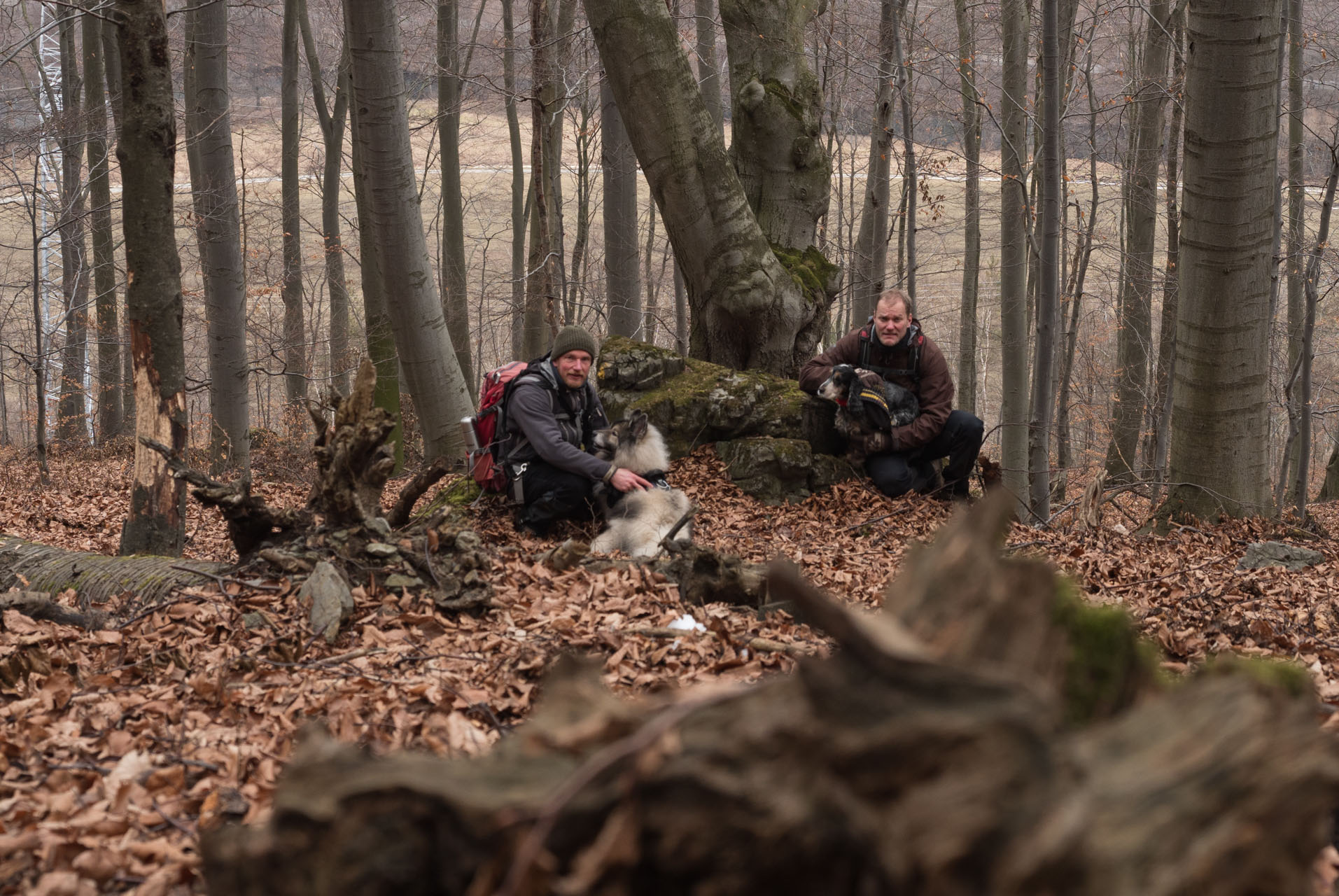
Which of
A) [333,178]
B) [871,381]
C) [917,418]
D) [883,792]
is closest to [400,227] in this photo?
[871,381]

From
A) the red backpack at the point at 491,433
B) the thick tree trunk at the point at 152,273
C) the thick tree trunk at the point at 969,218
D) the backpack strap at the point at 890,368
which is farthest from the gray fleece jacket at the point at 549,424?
the thick tree trunk at the point at 969,218

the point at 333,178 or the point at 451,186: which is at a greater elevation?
the point at 333,178

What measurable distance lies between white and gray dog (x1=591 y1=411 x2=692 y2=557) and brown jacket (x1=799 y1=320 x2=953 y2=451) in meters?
2.35

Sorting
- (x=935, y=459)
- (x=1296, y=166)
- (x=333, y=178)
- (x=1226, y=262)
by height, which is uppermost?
(x=333, y=178)

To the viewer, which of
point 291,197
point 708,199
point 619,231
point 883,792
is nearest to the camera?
point 883,792

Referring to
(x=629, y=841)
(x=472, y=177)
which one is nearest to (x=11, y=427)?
(x=472, y=177)

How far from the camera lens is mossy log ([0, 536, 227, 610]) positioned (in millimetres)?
4617

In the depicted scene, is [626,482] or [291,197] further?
[291,197]

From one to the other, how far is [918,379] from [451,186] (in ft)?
41.0

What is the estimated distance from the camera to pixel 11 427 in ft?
102

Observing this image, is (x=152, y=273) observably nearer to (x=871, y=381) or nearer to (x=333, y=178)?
(x=871, y=381)

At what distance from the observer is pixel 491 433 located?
313 inches

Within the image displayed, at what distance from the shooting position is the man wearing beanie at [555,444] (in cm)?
734

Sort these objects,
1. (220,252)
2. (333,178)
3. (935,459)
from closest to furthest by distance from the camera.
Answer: (935,459)
(220,252)
(333,178)
